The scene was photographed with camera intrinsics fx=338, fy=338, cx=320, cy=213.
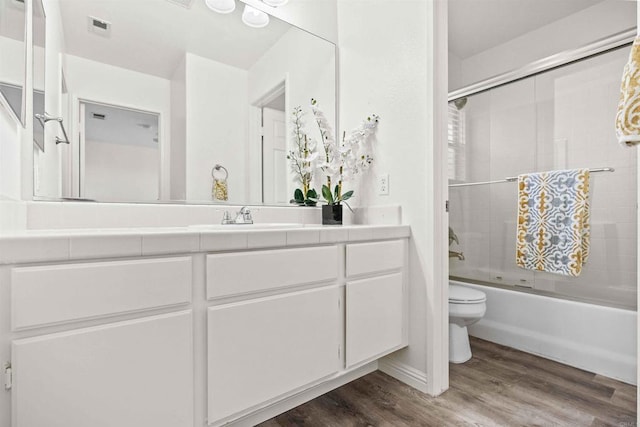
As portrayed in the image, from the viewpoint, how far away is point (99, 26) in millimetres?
1473

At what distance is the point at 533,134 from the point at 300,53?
1953 millimetres

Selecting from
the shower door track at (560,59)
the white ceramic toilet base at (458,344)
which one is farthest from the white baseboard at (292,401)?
the shower door track at (560,59)

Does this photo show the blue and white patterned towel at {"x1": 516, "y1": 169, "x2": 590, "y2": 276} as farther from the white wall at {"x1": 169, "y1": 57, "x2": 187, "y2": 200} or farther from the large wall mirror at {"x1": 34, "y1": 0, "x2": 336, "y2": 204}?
the white wall at {"x1": 169, "y1": 57, "x2": 187, "y2": 200}

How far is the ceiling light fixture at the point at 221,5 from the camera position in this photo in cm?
180

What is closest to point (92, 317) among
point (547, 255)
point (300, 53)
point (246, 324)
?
point (246, 324)

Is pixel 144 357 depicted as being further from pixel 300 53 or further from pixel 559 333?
pixel 559 333

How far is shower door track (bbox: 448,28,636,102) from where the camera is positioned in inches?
71.9

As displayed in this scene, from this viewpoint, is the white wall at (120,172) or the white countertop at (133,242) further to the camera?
the white wall at (120,172)

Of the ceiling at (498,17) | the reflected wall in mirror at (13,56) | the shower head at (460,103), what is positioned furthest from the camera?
the shower head at (460,103)

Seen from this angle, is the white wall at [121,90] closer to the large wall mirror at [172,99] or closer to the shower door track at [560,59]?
the large wall mirror at [172,99]

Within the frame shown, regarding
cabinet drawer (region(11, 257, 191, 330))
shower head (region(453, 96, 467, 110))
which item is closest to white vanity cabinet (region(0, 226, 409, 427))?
cabinet drawer (region(11, 257, 191, 330))

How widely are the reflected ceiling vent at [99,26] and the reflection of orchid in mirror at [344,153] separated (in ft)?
3.44

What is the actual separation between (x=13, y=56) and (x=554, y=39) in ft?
11.3

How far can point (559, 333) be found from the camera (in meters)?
2.04
